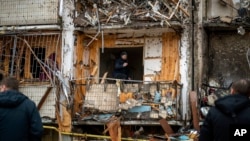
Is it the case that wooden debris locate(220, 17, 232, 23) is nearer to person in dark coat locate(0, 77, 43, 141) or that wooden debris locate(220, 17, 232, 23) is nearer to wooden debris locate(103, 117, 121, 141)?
wooden debris locate(103, 117, 121, 141)

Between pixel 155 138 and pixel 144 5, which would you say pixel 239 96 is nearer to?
pixel 155 138

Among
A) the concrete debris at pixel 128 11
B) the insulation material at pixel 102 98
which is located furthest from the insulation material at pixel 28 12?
the insulation material at pixel 102 98

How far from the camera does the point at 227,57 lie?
12.9m

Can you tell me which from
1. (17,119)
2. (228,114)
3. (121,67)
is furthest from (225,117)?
(121,67)

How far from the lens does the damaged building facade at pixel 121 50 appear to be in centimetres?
1239

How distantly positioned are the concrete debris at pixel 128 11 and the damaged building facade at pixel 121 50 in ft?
0.09

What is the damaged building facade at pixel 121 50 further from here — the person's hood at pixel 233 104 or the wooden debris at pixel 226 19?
the person's hood at pixel 233 104

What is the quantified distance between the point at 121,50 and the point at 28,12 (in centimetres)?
307

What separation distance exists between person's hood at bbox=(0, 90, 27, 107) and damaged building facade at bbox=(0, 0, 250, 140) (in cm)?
651

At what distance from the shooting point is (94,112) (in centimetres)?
1282

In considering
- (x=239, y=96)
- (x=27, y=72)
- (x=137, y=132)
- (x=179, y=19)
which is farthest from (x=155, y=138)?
(x=239, y=96)

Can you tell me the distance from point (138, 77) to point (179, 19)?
3091 millimetres

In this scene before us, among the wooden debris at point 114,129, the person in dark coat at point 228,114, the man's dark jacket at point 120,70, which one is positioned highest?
the man's dark jacket at point 120,70

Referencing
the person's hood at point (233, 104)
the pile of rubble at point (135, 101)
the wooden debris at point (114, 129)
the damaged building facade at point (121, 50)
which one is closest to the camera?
the person's hood at point (233, 104)
